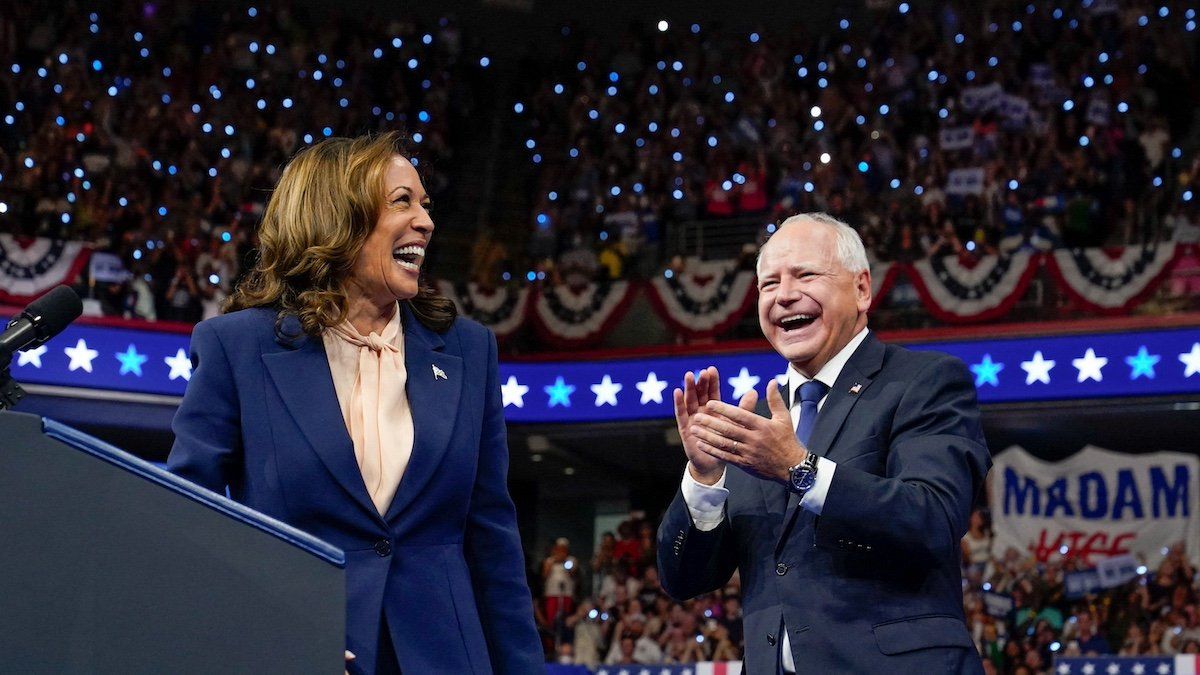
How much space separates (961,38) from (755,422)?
554 inches

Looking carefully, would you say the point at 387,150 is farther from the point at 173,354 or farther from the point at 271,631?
the point at 173,354

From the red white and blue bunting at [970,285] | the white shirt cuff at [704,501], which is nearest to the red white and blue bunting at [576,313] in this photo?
the red white and blue bunting at [970,285]

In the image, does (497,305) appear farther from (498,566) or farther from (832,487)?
(498,566)

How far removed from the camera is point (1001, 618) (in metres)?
10.6

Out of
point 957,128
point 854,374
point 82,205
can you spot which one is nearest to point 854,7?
point 957,128

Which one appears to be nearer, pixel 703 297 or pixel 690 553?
pixel 690 553

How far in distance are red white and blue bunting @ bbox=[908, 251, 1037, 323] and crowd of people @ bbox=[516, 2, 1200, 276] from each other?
293mm

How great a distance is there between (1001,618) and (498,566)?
29.0ft

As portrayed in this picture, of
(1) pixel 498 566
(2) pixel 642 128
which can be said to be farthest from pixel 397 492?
(2) pixel 642 128

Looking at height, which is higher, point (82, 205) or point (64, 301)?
point (82, 205)

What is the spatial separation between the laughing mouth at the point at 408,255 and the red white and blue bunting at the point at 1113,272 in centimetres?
994

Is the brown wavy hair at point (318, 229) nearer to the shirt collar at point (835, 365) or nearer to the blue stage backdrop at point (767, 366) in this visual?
the shirt collar at point (835, 365)

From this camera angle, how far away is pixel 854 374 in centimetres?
312

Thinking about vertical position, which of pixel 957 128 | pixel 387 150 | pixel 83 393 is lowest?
pixel 83 393
